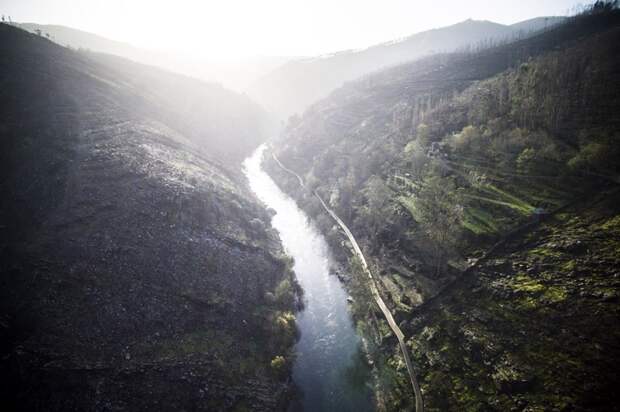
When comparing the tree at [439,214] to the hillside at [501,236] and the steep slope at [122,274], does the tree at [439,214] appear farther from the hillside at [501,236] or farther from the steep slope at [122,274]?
the steep slope at [122,274]

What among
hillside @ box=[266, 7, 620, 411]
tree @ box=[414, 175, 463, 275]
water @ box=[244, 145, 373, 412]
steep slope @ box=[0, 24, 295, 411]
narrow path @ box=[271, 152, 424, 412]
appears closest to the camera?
steep slope @ box=[0, 24, 295, 411]

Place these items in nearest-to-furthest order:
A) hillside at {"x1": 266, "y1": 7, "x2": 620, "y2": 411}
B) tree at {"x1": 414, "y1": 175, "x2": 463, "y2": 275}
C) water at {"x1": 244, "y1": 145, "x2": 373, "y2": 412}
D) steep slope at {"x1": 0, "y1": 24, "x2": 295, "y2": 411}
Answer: steep slope at {"x1": 0, "y1": 24, "x2": 295, "y2": 411}, hillside at {"x1": 266, "y1": 7, "x2": 620, "y2": 411}, water at {"x1": 244, "y1": 145, "x2": 373, "y2": 412}, tree at {"x1": 414, "y1": 175, "x2": 463, "y2": 275}

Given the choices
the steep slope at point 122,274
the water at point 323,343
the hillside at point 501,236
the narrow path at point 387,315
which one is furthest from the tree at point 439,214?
the steep slope at point 122,274

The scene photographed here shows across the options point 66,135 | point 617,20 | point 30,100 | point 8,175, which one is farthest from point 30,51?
point 617,20

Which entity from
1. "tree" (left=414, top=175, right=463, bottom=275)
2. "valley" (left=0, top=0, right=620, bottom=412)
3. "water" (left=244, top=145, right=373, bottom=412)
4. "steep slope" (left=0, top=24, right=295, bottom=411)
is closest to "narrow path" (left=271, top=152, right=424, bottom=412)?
"valley" (left=0, top=0, right=620, bottom=412)

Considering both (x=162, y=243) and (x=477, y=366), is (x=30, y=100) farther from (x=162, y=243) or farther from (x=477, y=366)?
(x=477, y=366)

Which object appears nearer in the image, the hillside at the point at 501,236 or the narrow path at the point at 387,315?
the hillside at the point at 501,236

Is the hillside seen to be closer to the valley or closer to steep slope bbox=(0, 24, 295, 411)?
the valley
